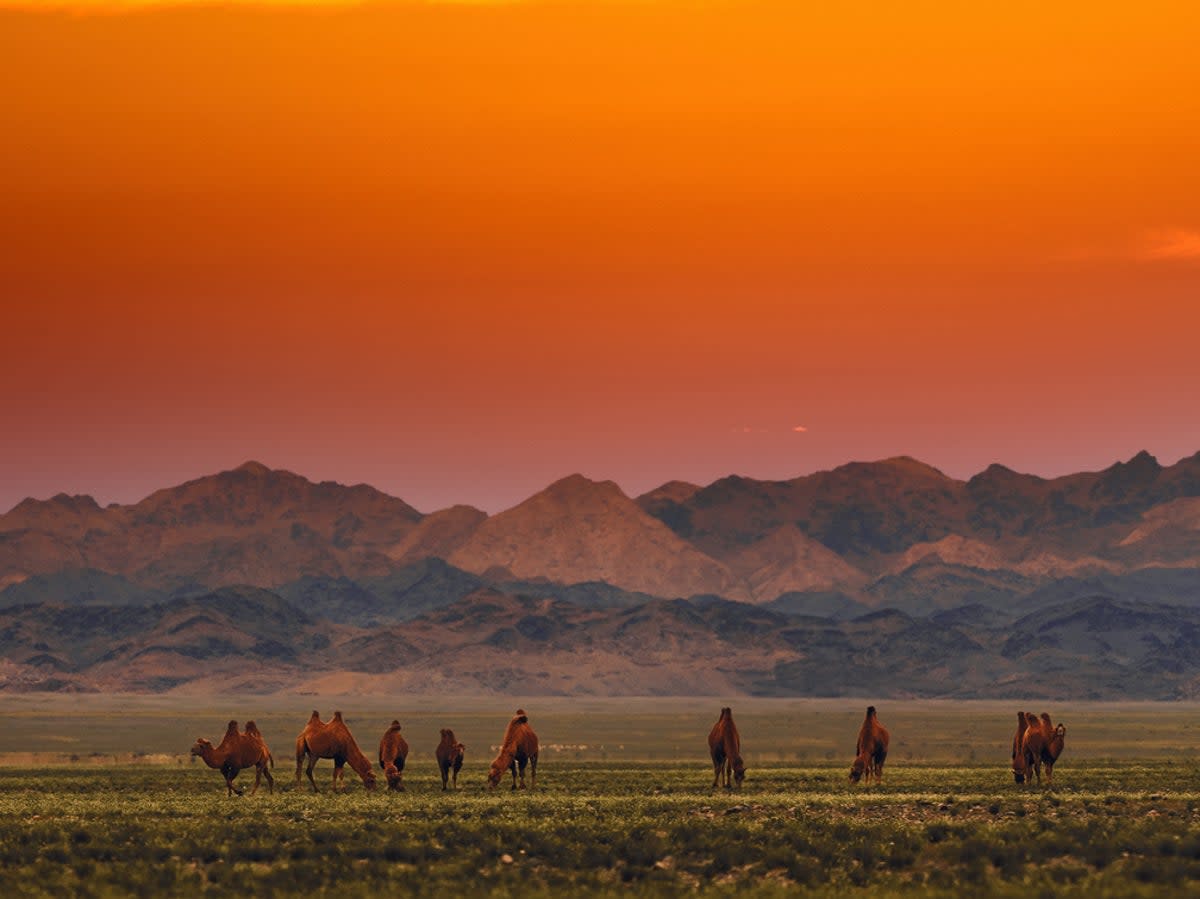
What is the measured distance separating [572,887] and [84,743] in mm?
136634

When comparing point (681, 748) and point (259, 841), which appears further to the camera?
point (681, 748)

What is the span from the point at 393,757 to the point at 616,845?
17967 mm

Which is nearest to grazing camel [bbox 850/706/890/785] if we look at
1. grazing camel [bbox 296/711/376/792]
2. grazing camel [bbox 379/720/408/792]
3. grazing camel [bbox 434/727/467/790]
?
grazing camel [bbox 434/727/467/790]

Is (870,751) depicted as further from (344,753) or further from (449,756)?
(344,753)

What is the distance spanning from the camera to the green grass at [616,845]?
1388 inches

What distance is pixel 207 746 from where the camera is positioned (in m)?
51.1

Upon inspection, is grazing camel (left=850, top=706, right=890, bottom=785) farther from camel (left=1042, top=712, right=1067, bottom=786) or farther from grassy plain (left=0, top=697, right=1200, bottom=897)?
camel (left=1042, top=712, right=1067, bottom=786)

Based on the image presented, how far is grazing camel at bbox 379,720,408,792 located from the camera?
180ft

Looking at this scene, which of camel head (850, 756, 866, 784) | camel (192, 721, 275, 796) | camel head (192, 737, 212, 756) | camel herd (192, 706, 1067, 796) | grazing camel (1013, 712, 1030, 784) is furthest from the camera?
camel head (850, 756, 866, 784)

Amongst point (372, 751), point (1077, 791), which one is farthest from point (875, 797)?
point (372, 751)

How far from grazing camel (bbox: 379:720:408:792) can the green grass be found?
5.03 metres

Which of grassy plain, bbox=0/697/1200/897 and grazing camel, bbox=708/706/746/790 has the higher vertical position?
grazing camel, bbox=708/706/746/790

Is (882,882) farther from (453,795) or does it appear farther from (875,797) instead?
(453,795)

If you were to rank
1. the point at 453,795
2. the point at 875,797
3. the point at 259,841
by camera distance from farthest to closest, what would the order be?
the point at 453,795 → the point at 875,797 → the point at 259,841
